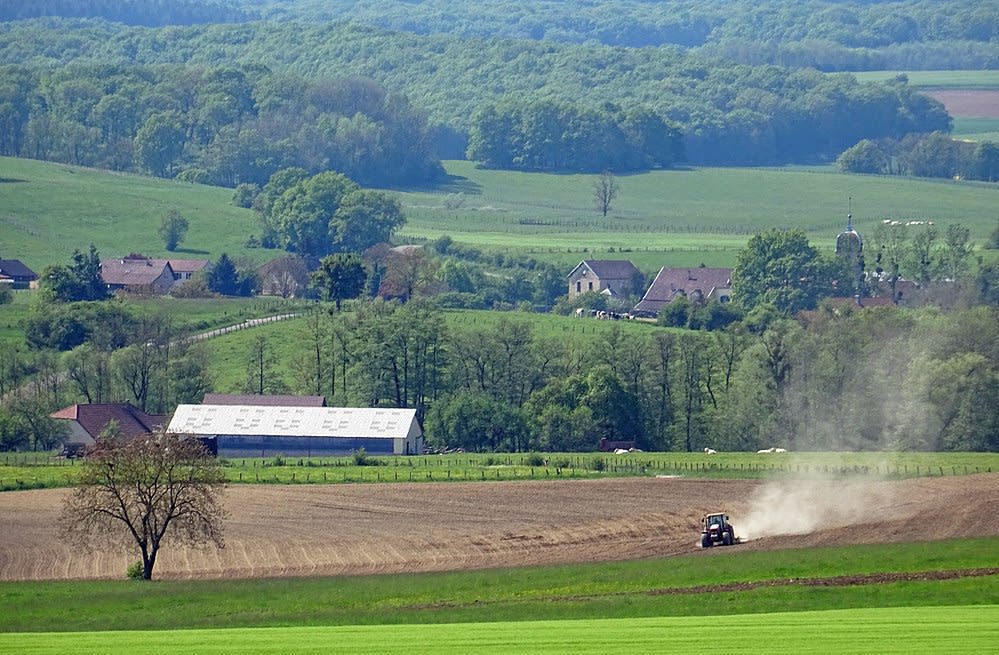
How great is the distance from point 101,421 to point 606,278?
70599 mm

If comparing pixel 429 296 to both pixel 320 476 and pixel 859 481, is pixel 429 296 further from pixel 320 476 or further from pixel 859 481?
pixel 859 481

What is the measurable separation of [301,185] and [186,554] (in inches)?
5097

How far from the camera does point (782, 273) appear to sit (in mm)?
159875

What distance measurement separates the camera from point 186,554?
6644 cm

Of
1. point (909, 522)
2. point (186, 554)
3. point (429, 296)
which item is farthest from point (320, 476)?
point (429, 296)

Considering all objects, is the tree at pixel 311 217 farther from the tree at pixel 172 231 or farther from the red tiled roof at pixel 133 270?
the red tiled roof at pixel 133 270

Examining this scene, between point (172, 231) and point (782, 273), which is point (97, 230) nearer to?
point (172, 231)

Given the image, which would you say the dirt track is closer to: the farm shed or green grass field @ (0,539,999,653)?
green grass field @ (0,539,999,653)

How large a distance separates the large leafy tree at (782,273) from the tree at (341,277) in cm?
3058

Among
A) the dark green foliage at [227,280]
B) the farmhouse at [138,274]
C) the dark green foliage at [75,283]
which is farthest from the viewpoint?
the dark green foliage at [227,280]

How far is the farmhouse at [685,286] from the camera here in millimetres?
163000

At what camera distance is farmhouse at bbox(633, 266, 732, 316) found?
6417 inches

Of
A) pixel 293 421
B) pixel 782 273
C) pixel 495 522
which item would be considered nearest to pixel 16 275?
pixel 782 273

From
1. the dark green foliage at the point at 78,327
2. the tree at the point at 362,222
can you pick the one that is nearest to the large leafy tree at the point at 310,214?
the tree at the point at 362,222
